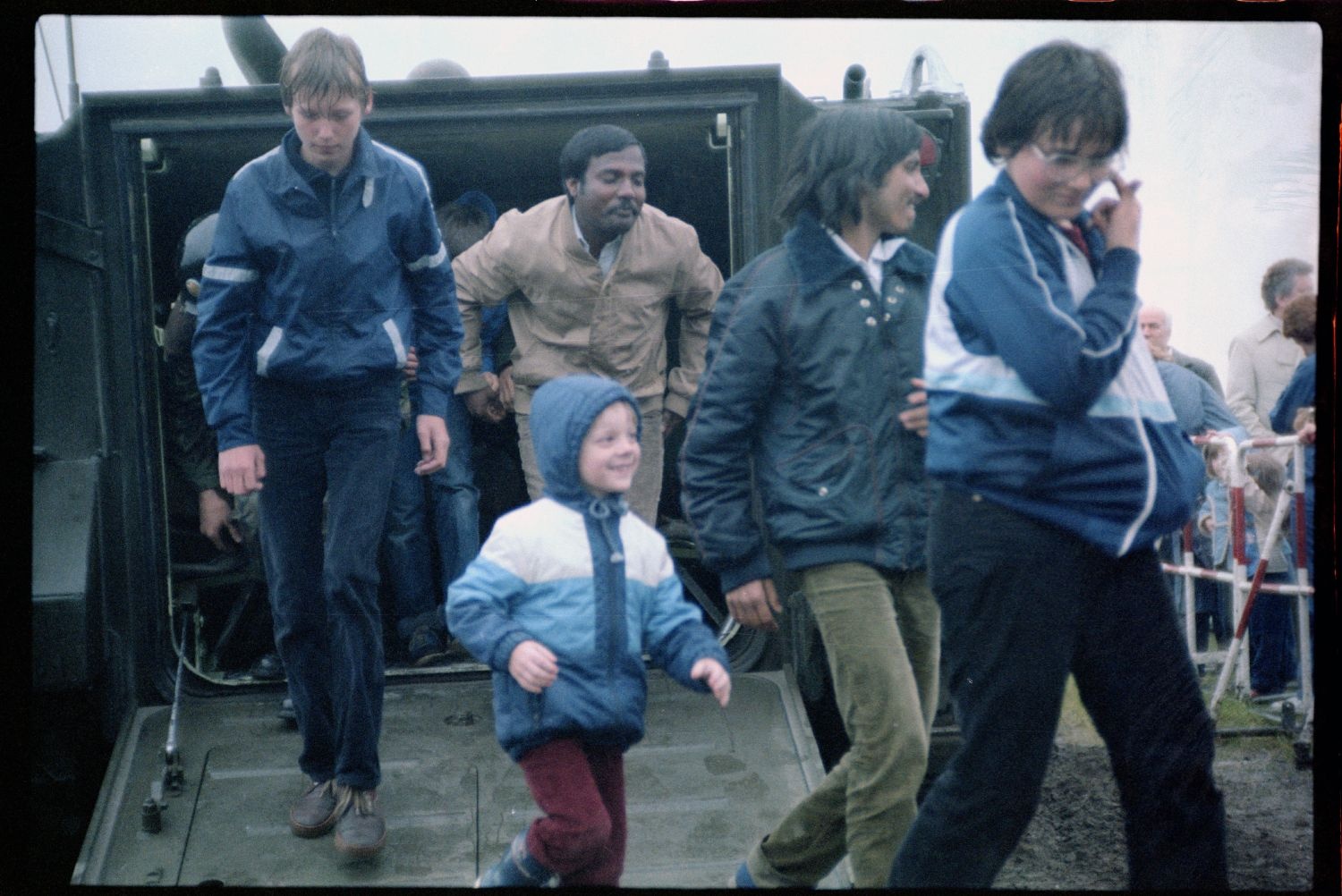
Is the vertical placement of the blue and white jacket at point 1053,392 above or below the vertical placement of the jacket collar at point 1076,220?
below

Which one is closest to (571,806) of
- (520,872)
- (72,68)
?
(520,872)

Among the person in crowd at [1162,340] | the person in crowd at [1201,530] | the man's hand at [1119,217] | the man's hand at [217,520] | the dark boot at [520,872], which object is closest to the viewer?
the man's hand at [1119,217]

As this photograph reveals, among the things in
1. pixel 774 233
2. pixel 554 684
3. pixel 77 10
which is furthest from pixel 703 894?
pixel 77 10

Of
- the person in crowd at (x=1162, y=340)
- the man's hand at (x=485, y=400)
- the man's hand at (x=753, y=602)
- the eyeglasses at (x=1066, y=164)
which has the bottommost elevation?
the man's hand at (x=753, y=602)

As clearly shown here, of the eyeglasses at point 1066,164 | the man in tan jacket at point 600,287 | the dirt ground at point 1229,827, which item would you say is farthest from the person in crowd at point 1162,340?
the man in tan jacket at point 600,287

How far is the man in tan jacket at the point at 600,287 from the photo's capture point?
10.1 feet

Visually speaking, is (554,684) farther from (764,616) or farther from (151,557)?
(151,557)

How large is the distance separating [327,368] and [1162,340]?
1789mm

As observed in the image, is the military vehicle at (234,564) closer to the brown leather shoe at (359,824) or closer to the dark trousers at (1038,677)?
the brown leather shoe at (359,824)

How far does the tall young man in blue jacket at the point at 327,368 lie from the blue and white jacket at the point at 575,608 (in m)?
0.44

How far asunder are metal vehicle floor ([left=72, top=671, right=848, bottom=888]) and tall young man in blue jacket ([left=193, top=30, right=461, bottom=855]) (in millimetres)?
78

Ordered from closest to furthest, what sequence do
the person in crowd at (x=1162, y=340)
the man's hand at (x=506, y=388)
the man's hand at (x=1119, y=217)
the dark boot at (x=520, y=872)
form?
1. the man's hand at (x=1119, y=217)
2. the dark boot at (x=520, y=872)
3. the person in crowd at (x=1162, y=340)
4. the man's hand at (x=506, y=388)

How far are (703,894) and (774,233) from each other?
146cm

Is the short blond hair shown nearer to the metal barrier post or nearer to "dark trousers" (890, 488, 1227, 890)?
"dark trousers" (890, 488, 1227, 890)
